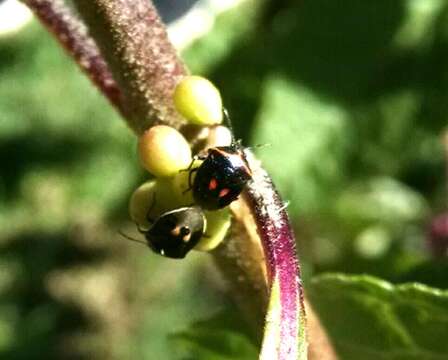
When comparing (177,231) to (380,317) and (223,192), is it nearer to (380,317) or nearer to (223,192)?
(223,192)

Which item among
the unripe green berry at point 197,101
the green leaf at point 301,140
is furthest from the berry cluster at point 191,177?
the green leaf at point 301,140

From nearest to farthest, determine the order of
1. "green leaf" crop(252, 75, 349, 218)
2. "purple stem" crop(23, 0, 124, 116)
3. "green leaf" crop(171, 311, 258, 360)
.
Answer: "purple stem" crop(23, 0, 124, 116) → "green leaf" crop(171, 311, 258, 360) → "green leaf" crop(252, 75, 349, 218)

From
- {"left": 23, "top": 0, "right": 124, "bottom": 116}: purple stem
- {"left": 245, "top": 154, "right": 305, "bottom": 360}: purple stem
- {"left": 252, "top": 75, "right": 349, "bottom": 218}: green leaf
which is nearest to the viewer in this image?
{"left": 245, "top": 154, "right": 305, "bottom": 360}: purple stem

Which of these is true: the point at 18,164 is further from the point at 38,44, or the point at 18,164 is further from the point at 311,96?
the point at 311,96

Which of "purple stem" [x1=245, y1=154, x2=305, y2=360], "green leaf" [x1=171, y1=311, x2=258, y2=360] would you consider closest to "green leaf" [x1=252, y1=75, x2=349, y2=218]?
"green leaf" [x1=171, y1=311, x2=258, y2=360]

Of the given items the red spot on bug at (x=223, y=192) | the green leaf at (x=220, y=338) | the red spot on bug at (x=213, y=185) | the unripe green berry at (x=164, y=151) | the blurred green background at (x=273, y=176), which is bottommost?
the blurred green background at (x=273, y=176)

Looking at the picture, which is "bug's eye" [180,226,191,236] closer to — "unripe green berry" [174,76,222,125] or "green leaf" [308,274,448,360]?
"unripe green berry" [174,76,222,125]

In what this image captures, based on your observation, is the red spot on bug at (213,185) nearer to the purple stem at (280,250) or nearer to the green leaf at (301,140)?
the purple stem at (280,250)

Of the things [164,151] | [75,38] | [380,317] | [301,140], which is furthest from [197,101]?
[301,140]
